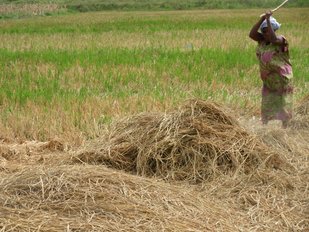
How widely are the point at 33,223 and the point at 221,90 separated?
5.39 m

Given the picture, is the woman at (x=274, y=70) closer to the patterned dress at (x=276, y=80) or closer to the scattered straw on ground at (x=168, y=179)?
→ the patterned dress at (x=276, y=80)

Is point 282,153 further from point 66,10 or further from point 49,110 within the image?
point 66,10

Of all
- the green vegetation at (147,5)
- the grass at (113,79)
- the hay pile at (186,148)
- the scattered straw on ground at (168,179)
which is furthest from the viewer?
the green vegetation at (147,5)

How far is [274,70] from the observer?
531cm

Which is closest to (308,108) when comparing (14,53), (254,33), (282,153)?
(254,33)

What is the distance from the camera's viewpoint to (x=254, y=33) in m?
5.27

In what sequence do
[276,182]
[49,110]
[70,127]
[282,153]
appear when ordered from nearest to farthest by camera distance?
[276,182] → [282,153] → [70,127] → [49,110]

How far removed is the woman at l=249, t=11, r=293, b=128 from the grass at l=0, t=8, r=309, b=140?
3.15ft

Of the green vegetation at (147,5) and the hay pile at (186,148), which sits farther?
the green vegetation at (147,5)

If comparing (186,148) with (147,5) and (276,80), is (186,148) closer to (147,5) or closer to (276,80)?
(276,80)

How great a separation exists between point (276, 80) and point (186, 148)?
1633 mm

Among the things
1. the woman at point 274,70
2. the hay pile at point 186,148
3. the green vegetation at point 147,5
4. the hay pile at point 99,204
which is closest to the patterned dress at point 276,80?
the woman at point 274,70

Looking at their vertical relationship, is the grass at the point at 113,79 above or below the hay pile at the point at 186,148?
below

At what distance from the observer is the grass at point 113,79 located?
20.5 feet
